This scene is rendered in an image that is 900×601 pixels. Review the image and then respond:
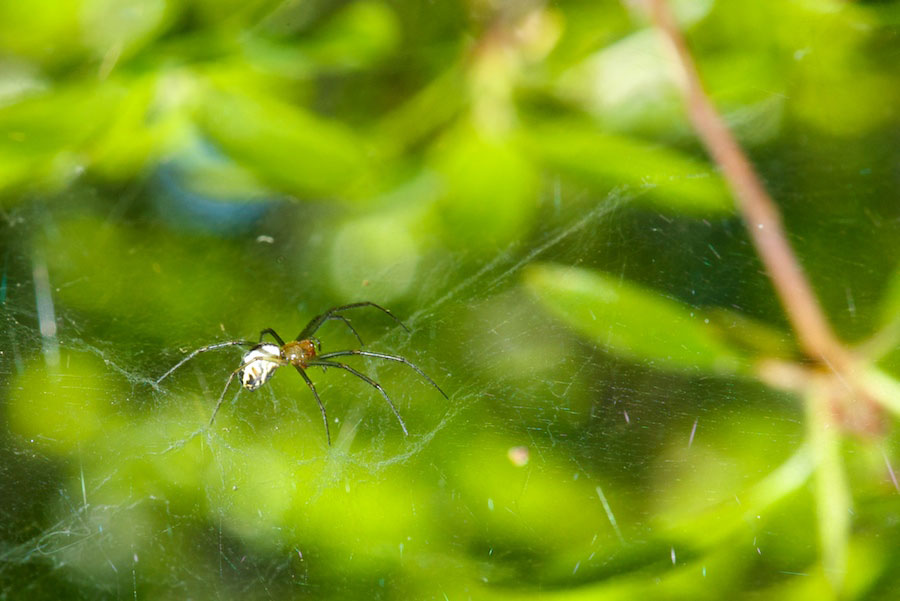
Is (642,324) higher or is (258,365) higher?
(642,324)

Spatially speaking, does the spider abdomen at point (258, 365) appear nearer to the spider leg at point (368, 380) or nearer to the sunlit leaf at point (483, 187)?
the spider leg at point (368, 380)

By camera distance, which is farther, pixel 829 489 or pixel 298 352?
pixel 298 352

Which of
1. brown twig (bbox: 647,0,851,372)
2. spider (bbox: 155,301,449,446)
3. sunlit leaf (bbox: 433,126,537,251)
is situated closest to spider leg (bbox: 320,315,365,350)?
spider (bbox: 155,301,449,446)

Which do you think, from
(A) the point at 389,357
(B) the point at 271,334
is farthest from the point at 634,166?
(B) the point at 271,334

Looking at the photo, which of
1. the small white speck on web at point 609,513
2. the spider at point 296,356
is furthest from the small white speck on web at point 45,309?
the small white speck on web at point 609,513

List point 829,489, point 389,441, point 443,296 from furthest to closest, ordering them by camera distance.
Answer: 1. point 443,296
2. point 389,441
3. point 829,489

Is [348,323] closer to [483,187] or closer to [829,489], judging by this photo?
[483,187]
